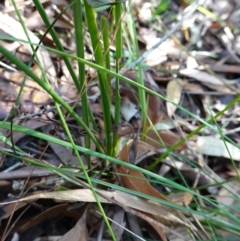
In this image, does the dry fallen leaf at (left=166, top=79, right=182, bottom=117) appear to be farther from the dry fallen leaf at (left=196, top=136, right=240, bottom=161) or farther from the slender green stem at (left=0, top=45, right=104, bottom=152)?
the slender green stem at (left=0, top=45, right=104, bottom=152)

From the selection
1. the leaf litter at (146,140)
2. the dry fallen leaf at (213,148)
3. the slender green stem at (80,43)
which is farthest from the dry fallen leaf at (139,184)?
the dry fallen leaf at (213,148)

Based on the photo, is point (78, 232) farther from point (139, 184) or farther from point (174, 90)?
point (174, 90)

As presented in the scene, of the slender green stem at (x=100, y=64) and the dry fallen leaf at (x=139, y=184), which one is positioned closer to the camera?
the slender green stem at (x=100, y=64)

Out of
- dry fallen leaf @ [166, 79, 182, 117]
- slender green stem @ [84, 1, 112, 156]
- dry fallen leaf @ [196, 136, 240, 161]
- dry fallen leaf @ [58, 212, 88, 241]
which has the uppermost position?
slender green stem @ [84, 1, 112, 156]

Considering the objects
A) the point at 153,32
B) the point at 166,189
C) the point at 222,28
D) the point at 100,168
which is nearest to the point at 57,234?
the point at 100,168

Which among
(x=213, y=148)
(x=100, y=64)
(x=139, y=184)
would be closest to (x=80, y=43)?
(x=100, y=64)

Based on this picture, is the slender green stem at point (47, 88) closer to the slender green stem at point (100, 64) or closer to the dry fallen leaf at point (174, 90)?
the slender green stem at point (100, 64)

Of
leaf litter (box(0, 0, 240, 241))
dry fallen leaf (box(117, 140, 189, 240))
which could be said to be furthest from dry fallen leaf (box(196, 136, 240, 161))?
dry fallen leaf (box(117, 140, 189, 240))

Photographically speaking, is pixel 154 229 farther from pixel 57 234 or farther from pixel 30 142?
pixel 30 142
